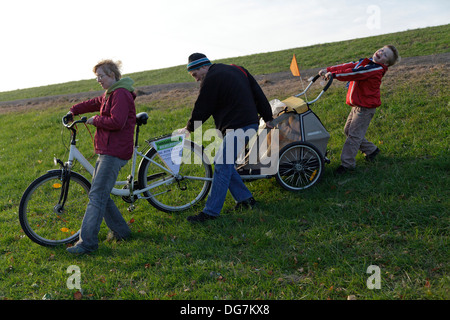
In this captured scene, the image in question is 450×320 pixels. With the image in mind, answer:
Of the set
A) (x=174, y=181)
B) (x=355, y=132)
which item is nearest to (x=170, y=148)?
(x=174, y=181)

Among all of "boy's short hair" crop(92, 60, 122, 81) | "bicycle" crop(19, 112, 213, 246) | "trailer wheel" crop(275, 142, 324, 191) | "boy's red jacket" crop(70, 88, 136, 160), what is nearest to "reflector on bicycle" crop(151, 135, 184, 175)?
"bicycle" crop(19, 112, 213, 246)

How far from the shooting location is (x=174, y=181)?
5504 mm

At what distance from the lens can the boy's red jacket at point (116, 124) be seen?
4.47m

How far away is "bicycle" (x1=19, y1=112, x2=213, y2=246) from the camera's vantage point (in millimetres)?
5004

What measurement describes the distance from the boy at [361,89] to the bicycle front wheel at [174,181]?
6.68 feet

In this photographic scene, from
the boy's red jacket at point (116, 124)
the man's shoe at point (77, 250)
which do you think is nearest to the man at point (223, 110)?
the boy's red jacket at point (116, 124)

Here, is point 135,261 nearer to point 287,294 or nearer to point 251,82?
point 287,294

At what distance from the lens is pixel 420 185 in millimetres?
5199

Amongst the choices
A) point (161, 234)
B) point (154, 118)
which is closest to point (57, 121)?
point (154, 118)

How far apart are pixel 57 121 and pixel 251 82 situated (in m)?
10.3

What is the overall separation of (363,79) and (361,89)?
0.66ft

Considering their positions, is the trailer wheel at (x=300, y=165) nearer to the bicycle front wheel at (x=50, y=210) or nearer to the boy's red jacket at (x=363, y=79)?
the boy's red jacket at (x=363, y=79)

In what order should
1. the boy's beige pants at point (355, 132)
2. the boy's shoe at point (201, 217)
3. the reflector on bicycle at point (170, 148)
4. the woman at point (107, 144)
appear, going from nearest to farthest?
the woman at point (107, 144)
the boy's shoe at point (201, 217)
the reflector on bicycle at point (170, 148)
the boy's beige pants at point (355, 132)

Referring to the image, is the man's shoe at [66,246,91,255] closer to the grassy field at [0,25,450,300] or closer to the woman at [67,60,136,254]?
the woman at [67,60,136,254]
